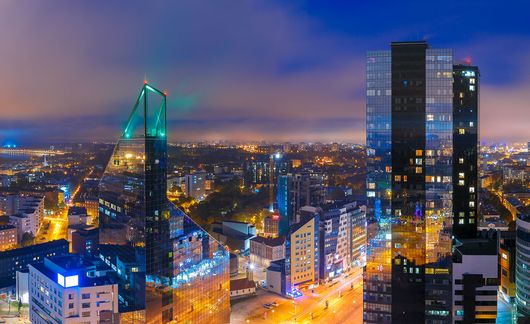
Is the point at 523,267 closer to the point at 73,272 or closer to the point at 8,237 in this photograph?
the point at 73,272

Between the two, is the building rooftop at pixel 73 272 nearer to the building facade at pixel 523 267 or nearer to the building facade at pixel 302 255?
the building facade at pixel 302 255

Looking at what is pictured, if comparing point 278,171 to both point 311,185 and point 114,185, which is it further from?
point 114,185

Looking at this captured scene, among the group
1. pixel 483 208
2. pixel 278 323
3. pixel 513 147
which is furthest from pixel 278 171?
pixel 513 147

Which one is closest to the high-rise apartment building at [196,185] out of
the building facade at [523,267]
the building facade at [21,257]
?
the building facade at [21,257]

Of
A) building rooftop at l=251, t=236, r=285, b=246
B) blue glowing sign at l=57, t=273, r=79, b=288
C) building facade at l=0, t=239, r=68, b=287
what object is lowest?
building facade at l=0, t=239, r=68, b=287

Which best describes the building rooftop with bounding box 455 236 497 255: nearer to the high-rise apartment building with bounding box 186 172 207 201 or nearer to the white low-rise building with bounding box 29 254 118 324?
the white low-rise building with bounding box 29 254 118 324

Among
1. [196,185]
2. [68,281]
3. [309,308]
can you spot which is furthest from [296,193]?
[68,281]

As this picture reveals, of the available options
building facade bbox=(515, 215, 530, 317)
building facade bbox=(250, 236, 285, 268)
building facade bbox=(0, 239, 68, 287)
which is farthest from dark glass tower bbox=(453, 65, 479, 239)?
building facade bbox=(0, 239, 68, 287)
